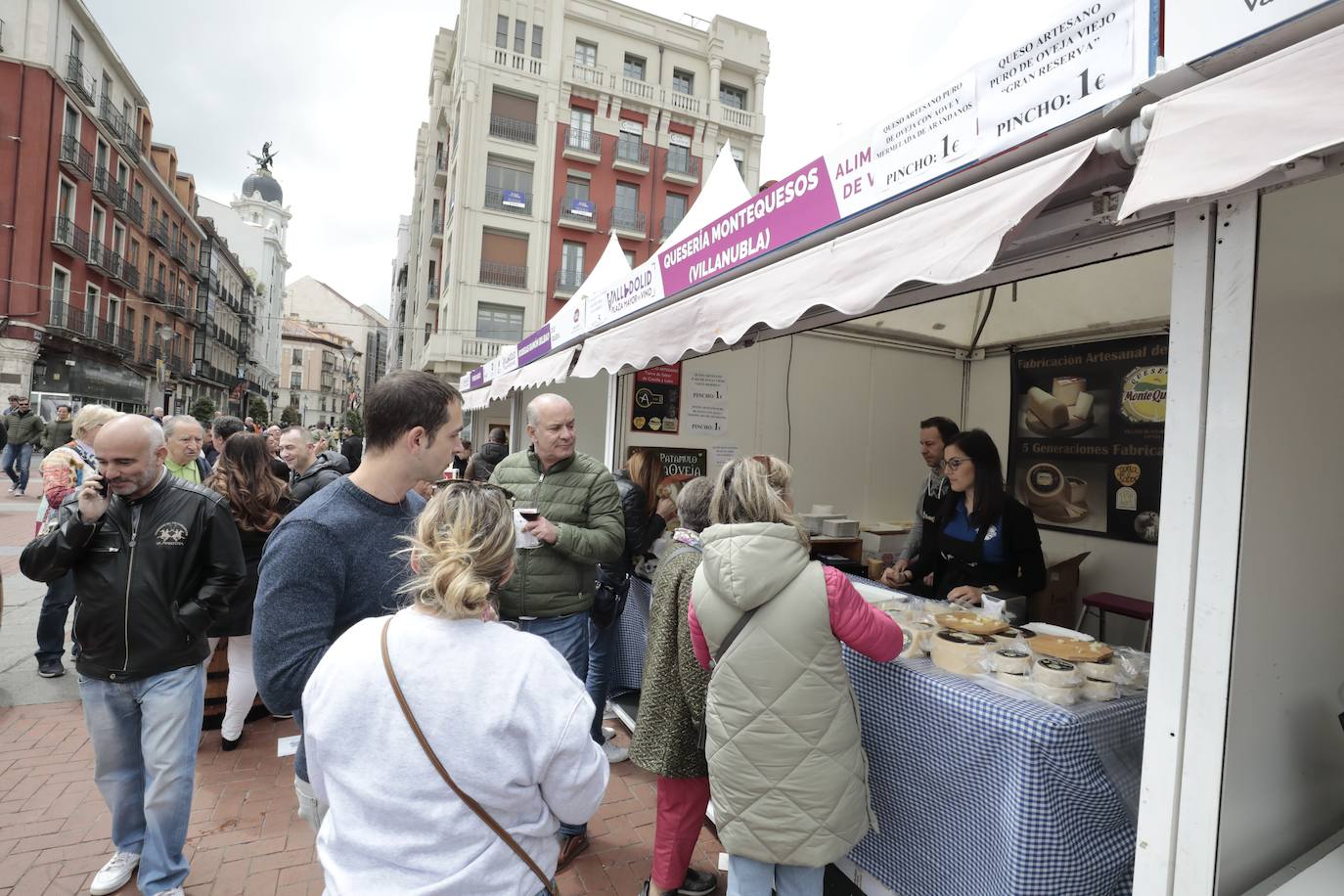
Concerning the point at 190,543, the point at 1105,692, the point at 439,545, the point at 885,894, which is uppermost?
the point at 439,545

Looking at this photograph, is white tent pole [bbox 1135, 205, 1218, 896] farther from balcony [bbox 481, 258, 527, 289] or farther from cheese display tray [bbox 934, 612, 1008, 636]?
balcony [bbox 481, 258, 527, 289]

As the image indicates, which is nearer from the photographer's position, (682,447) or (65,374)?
(682,447)

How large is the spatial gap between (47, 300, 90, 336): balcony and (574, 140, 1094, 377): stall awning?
27.7 m

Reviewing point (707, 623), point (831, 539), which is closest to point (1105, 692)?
point (707, 623)

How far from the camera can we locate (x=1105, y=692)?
74.4 inches

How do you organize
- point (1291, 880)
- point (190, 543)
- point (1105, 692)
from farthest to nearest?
1. point (190, 543)
2. point (1105, 692)
3. point (1291, 880)

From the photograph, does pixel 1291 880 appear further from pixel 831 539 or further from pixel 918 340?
pixel 918 340

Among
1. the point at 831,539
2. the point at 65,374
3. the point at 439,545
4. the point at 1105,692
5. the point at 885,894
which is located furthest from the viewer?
the point at 65,374

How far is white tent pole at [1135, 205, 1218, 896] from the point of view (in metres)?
1.44

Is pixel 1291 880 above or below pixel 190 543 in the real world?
below

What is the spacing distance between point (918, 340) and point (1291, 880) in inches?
189

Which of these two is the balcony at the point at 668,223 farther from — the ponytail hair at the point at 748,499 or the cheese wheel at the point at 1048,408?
the ponytail hair at the point at 748,499

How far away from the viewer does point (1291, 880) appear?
1.52 m

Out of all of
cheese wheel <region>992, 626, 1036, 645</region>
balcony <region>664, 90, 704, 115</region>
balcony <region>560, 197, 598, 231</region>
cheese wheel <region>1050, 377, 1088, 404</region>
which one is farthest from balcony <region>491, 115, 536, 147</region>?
cheese wheel <region>992, 626, 1036, 645</region>
